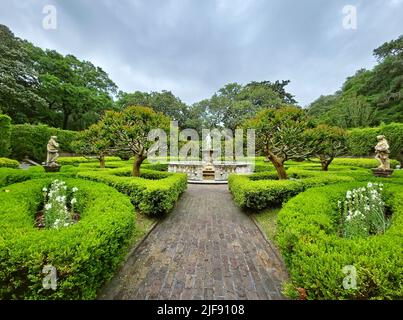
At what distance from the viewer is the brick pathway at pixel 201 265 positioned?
2.68 m

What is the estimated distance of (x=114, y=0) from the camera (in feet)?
18.5

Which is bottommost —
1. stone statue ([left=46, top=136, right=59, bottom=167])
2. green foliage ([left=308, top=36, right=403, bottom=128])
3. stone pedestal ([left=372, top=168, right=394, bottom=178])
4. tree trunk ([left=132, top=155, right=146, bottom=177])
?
stone pedestal ([left=372, top=168, right=394, bottom=178])

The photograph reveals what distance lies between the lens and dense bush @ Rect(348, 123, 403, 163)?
13617 mm

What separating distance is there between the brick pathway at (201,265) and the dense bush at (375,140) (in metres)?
11.6

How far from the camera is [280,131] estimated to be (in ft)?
21.2

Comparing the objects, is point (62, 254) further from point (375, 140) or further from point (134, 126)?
point (375, 140)

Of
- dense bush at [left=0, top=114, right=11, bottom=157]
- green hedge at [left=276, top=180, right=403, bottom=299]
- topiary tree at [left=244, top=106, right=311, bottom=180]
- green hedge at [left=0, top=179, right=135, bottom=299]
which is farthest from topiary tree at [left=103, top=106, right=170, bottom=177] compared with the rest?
dense bush at [left=0, top=114, right=11, bottom=157]

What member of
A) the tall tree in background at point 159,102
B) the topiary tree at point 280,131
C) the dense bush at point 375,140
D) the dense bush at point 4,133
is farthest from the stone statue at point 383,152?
the tall tree in background at point 159,102

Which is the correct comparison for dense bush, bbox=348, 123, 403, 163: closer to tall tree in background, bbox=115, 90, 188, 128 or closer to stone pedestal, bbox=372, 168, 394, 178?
stone pedestal, bbox=372, 168, 394, 178

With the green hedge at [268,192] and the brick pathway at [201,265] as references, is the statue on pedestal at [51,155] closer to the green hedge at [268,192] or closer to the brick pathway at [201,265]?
the brick pathway at [201,265]

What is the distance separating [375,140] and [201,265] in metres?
18.0

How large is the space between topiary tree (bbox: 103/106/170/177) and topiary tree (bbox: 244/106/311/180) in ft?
10.8
